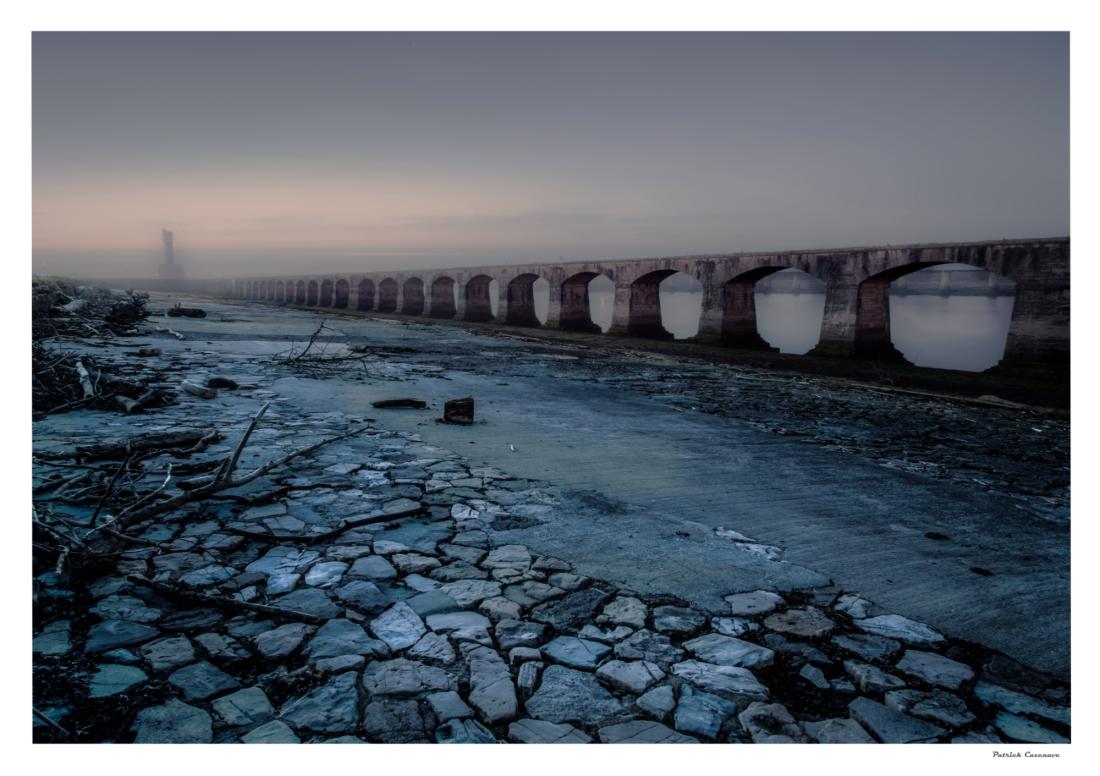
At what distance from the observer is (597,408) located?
7.31m

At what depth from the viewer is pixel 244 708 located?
178 cm

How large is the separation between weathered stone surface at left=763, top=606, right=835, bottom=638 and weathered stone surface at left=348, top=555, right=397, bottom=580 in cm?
158

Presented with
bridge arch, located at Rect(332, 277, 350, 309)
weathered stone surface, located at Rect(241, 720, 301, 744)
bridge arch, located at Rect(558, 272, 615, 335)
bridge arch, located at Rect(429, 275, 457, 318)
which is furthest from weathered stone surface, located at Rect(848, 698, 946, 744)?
bridge arch, located at Rect(332, 277, 350, 309)

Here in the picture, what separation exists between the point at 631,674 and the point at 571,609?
17.8 inches

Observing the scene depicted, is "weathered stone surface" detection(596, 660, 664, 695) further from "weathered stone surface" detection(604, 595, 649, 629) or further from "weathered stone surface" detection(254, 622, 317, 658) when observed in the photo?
"weathered stone surface" detection(254, 622, 317, 658)

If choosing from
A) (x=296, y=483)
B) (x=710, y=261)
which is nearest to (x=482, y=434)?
(x=296, y=483)

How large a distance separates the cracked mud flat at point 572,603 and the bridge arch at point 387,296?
40.8 meters

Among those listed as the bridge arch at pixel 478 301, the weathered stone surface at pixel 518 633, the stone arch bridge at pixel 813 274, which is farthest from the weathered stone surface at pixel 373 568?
the bridge arch at pixel 478 301

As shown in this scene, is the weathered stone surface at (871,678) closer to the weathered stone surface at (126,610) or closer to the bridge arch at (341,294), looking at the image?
the weathered stone surface at (126,610)

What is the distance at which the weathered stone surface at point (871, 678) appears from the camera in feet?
6.59

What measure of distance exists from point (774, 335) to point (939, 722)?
44075 mm

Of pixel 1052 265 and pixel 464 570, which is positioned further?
pixel 1052 265

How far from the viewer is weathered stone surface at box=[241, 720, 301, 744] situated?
5.48ft

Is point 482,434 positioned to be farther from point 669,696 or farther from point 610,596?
point 669,696
